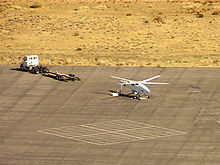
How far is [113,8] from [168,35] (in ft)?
91.7

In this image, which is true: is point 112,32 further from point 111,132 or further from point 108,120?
point 111,132

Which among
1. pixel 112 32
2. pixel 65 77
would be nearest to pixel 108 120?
pixel 65 77

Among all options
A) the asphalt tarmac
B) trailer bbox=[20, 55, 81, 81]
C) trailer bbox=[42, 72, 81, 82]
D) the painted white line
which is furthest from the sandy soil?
the painted white line

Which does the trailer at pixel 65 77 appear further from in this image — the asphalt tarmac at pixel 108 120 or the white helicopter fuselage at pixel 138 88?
the white helicopter fuselage at pixel 138 88

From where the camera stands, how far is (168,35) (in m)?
104

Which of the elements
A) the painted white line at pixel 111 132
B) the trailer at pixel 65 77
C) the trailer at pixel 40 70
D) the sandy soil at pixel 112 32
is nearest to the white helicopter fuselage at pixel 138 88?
the painted white line at pixel 111 132

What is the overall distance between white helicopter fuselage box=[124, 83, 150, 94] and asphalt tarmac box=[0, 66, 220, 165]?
116 cm

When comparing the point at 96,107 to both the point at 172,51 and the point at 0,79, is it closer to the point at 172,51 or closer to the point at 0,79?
the point at 0,79

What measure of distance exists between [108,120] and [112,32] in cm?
5419

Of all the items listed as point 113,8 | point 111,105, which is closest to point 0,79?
point 111,105

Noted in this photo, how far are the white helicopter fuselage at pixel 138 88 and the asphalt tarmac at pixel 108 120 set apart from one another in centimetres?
116

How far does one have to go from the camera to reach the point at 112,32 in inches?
4235

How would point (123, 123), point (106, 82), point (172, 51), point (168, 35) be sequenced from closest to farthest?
1. point (123, 123)
2. point (106, 82)
3. point (172, 51)
4. point (168, 35)

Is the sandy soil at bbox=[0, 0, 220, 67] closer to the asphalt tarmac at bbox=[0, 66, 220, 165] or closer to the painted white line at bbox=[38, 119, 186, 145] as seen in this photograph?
the asphalt tarmac at bbox=[0, 66, 220, 165]
